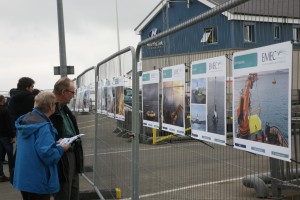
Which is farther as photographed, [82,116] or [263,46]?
[82,116]

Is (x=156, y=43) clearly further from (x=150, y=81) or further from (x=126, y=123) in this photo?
(x=126, y=123)

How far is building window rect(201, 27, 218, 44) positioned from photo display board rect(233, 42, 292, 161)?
10.3 inches

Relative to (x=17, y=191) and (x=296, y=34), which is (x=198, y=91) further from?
(x=17, y=191)

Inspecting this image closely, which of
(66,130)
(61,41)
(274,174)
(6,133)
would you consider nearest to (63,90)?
(66,130)

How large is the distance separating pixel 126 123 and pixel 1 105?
17.7 ft

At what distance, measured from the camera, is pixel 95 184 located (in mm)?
7211

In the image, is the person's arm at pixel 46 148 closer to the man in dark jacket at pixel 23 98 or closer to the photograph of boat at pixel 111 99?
the photograph of boat at pixel 111 99

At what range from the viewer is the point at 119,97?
541 cm

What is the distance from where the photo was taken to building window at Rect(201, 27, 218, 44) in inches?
117

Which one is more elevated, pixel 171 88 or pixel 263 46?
pixel 263 46

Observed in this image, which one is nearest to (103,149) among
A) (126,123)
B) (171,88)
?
(126,123)

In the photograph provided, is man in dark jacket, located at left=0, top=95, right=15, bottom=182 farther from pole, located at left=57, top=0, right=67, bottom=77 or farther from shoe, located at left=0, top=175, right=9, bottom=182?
pole, located at left=57, top=0, right=67, bottom=77

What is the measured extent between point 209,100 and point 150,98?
1.22m

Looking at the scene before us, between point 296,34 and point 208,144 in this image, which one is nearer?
point 296,34
